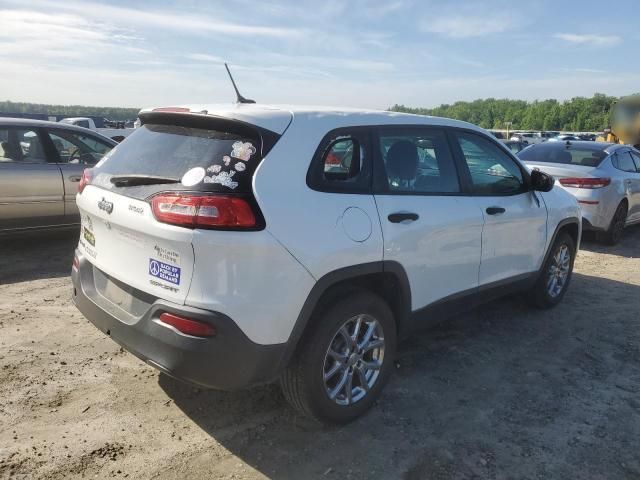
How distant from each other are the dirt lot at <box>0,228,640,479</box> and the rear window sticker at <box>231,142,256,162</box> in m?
1.53

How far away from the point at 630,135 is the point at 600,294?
19.5 meters

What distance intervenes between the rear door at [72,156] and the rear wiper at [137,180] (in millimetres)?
4017

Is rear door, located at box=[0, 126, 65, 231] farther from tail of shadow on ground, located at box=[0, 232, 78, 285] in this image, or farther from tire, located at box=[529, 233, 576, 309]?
tire, located at box=[529, 233, 576, 309]

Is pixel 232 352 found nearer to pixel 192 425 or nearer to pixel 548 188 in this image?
pixel 192 425

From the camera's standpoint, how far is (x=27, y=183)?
6.23 meters

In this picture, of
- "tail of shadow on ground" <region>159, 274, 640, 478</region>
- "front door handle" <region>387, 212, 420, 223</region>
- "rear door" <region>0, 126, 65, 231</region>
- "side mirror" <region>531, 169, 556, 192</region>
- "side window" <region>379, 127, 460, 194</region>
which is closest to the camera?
"tail of shadow on ground" <region>159, 274, 640, 478</region>

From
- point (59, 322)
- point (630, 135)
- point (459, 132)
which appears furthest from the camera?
point (630, 135)

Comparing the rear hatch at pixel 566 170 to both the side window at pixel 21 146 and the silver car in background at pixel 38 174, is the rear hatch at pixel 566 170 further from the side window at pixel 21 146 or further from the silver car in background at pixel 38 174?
the side window at pixel 21 146

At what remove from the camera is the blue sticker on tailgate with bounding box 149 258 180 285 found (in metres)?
2.54

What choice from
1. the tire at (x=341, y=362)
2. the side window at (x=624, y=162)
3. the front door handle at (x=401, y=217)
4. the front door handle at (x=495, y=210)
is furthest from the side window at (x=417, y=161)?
the side window at (x=624, y=162)

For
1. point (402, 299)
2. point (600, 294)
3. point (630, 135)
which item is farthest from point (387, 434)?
point (630, 135)

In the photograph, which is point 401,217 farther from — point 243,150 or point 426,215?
point 243,150

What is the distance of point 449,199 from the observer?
362cm

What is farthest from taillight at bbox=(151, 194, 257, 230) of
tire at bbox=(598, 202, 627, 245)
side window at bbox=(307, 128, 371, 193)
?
tire at bbox=(598, 202, 627, 245)
